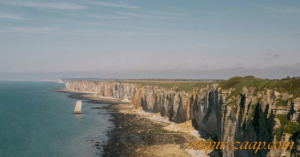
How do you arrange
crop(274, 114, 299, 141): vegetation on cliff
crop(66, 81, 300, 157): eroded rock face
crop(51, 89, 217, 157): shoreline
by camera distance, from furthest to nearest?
1. crop(51, 89, 217, 157): shoreline
2. crop(66, 81, 300, 157): eroded rock face
3. crop(274, 114, 299, 141): vegetation on cliff

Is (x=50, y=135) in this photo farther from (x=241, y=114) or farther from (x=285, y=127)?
(x=285, y=127)

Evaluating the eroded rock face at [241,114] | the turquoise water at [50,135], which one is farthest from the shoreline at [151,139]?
the eroded rock face at [241,114]

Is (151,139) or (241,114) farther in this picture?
(151,139)


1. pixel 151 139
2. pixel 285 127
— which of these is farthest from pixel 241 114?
pixel 151 139

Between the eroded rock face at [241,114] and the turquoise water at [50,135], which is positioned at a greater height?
the eroded rock face at [241,114]

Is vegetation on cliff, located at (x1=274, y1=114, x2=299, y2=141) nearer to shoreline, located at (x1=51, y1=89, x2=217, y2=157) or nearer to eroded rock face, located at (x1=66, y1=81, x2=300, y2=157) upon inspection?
eroded rock face, located at (x1=66, y1=81, x2=300, y2=157)

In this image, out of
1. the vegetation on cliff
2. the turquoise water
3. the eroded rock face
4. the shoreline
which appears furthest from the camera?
the turquoise water

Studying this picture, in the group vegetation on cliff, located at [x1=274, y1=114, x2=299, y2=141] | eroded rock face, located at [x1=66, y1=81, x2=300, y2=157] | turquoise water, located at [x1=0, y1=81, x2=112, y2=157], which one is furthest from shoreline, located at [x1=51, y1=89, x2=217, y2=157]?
vegetation on cliff, located at [x1=274, y1=114, x2=299, y2=141]

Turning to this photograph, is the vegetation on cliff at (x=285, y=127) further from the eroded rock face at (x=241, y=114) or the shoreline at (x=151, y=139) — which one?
the shoreline at (x=151, y=139)

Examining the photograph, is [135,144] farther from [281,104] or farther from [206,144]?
[281,104]

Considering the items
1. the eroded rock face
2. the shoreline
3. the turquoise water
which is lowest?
the turquoise water

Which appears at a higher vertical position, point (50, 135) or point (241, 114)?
point (241, 114)

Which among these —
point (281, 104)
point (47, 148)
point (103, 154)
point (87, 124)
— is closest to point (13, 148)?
point (47, 148)
